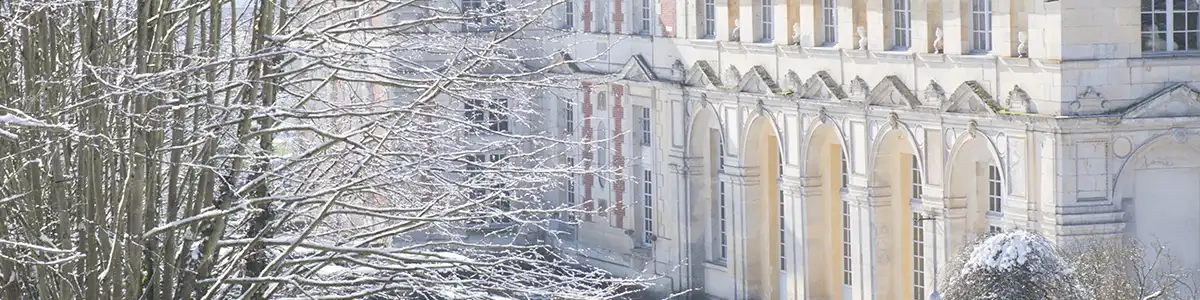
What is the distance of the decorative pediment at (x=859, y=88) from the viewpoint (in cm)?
3953

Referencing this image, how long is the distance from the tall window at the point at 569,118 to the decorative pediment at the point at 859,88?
13.0 m

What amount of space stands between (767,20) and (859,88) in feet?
15.0

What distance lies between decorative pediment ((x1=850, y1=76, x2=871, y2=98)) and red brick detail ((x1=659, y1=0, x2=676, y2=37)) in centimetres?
803

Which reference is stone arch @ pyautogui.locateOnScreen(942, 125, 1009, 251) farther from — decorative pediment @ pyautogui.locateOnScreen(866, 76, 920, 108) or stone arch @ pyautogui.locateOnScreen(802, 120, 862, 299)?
stone arch @ pyautogui.locateOnScreen(802, 120, 862, 299)

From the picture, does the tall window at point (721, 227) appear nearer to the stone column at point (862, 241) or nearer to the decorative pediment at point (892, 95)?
the stone column at point (862, 241)

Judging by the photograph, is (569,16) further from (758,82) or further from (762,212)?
(758,82)

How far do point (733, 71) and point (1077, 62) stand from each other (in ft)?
36.5

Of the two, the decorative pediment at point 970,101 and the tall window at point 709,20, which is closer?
the decorative pediment at point 970,101

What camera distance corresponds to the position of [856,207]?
40281mm

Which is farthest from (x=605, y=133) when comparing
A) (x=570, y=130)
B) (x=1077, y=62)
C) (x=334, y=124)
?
(x=334, y=124)

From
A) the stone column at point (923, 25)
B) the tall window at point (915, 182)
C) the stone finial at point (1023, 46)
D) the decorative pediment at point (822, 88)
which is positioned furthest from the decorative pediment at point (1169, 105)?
the decorative pediment at point (822, 88)

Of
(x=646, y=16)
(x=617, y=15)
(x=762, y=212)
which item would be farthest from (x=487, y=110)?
(x=617, y=15)

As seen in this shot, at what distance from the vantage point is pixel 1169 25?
3406 cm

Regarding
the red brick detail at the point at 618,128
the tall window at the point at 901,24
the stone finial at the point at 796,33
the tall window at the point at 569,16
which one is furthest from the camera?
the tall window at the point at 569,16
